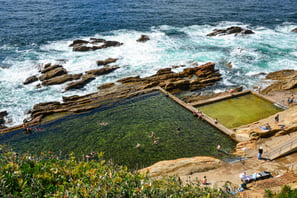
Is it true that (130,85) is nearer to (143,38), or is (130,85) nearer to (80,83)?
(80,83)

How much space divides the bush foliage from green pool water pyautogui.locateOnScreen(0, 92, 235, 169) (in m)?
10.1

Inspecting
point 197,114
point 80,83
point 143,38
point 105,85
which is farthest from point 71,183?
point 143,38

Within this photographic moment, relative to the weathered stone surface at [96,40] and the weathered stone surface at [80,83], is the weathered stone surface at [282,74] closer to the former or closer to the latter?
the weathered stone surface at [80,83]

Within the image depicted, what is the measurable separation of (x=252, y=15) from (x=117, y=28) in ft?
150

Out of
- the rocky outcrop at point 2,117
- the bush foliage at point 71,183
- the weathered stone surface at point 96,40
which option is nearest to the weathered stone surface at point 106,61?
the weathered stone surface at point 96,40

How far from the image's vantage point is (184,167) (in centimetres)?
2019

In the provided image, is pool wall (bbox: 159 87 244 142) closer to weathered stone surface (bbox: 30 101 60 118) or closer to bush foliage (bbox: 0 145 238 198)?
bush foliage (bbox: 0 145 238 198)

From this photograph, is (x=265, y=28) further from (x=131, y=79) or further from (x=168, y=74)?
(x=131, y=79)

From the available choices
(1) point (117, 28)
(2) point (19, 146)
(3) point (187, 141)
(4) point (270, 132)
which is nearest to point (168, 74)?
(3) point (187, 141)

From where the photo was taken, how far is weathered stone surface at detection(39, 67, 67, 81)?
39.7 meters

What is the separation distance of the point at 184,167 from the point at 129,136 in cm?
848

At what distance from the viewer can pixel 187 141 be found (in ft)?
83.5

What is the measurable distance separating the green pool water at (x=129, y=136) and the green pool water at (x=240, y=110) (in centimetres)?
297

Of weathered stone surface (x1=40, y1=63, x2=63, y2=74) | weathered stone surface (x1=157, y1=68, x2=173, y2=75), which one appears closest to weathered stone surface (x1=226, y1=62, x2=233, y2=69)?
weathered stone surface (x1=157, y1=68, x2=173, y2=75)
